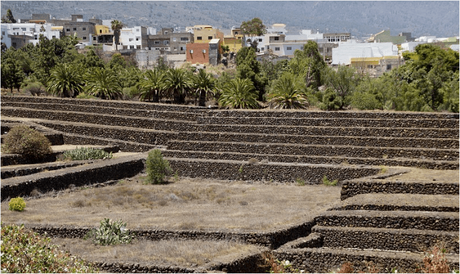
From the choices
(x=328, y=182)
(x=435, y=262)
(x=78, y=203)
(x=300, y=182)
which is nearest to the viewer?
(x=435, y=262)

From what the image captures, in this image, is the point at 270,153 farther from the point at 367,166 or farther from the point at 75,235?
the point at 75,235

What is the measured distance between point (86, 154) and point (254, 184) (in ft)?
33.4

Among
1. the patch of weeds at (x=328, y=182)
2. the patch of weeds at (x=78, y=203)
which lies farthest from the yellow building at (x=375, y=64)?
the patch of weeds at (x=78, y=203)

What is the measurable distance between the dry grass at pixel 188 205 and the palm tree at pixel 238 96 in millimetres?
9122

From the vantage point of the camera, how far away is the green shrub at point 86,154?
38125mm

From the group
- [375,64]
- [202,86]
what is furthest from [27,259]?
[375,64]

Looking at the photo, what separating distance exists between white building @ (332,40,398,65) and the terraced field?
55380 mm

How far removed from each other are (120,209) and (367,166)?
1202 centimetres

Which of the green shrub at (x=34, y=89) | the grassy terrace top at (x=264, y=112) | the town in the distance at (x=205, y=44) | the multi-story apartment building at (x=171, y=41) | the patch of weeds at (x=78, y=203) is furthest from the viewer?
the multi-story apartment building at (x=171, y=41)

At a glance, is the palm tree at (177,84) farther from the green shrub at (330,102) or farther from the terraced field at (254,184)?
the green shrub at (330,102)

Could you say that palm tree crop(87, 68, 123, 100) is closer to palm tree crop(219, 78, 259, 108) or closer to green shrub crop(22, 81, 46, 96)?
palm tree crop(219, 78, 259, 108)

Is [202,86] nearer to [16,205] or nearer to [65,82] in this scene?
[65,82]

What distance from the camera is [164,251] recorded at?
789 inches

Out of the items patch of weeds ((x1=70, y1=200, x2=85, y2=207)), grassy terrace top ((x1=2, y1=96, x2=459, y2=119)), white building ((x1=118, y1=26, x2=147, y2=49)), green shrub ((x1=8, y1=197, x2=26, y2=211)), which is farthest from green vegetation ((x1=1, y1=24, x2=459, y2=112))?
white building ((x1=118, y1=26, x2=147, y2=49))
